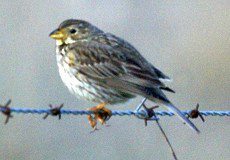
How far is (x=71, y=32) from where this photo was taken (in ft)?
30.4

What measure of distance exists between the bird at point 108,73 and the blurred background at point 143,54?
284cm

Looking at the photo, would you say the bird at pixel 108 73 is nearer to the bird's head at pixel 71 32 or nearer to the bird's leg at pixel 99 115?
the bird's head at pixel 71 32

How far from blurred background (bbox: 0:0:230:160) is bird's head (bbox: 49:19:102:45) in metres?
2.65

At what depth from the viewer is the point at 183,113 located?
841 cm

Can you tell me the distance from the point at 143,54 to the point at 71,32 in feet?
12.9

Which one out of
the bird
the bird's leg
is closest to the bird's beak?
the bird

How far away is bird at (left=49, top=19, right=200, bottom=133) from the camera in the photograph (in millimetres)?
8539

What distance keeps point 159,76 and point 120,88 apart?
0.43 metres

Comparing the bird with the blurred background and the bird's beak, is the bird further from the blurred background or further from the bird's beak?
the blurred background

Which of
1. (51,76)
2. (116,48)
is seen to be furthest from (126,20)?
(116,48)

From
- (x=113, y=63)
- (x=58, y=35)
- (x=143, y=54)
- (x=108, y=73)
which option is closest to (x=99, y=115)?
(x=108, y=73)

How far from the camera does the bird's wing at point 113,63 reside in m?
8.71

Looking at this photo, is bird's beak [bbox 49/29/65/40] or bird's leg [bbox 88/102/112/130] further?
bird's beak [bbox 49/29/65/40]

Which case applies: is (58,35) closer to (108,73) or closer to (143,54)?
(108,73)
